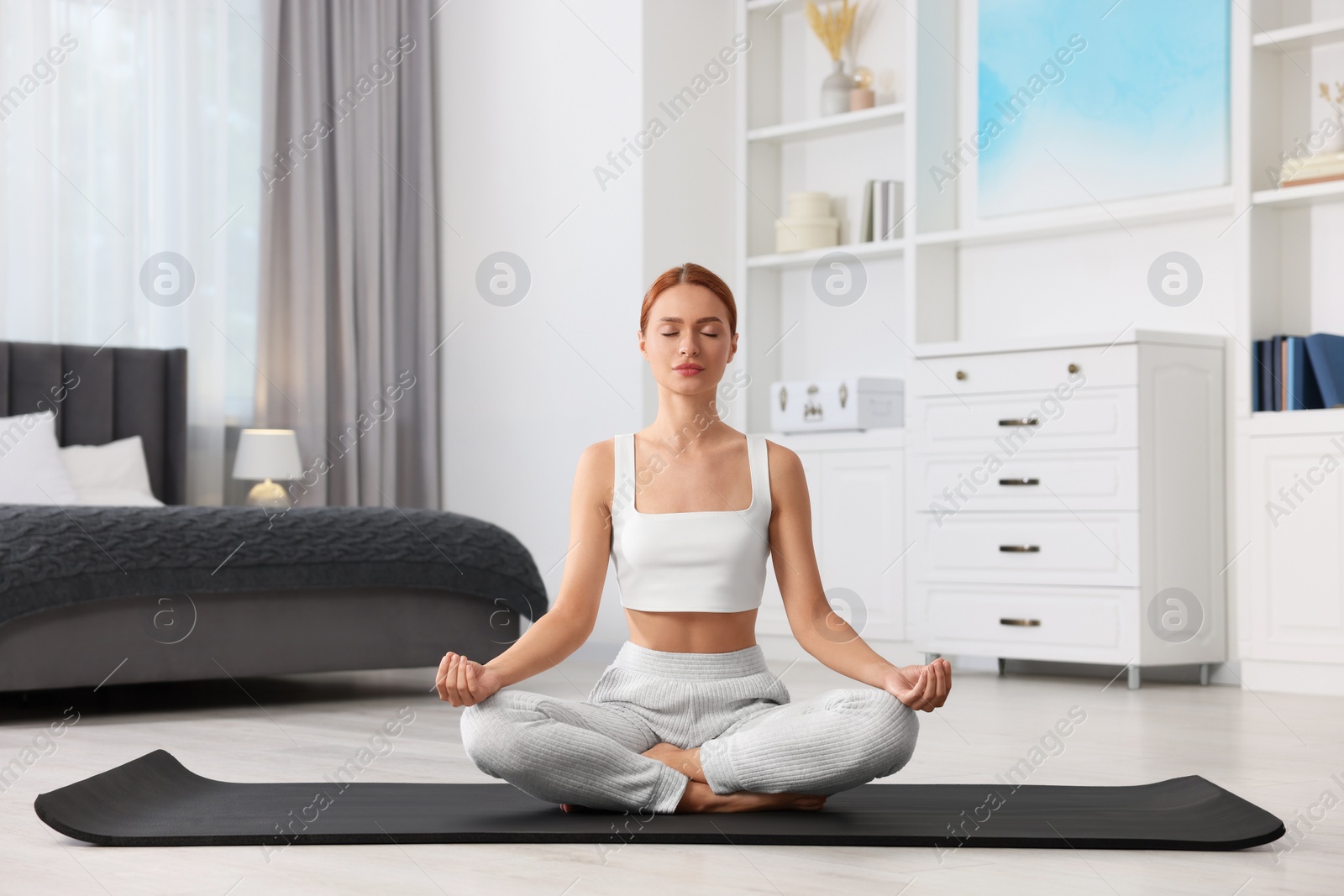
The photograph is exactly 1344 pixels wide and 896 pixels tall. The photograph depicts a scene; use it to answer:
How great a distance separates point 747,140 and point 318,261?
186 cm

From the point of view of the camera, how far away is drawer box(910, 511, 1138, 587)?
14.1ft

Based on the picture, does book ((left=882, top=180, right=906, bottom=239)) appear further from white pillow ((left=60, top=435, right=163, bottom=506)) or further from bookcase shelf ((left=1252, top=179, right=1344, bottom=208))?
white pillow ((left=60, top=435, right=163, bottom=506))

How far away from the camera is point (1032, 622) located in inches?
177

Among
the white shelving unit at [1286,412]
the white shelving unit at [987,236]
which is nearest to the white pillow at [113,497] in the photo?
the white shelving unit at [987,236]

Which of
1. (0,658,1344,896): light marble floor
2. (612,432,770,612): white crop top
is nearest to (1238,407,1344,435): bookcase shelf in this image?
(0,658,1344,896): light marble floor

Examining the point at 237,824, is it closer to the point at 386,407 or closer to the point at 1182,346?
the point at 1182,346

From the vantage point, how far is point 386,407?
6.30 meters

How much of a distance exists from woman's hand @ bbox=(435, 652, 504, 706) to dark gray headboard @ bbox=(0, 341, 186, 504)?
3.97 m

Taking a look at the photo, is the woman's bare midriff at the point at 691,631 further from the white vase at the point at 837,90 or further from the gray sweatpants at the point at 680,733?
the white vase at the point at 837,90

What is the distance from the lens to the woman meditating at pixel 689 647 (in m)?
1.95

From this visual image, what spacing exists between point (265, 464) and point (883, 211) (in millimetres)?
2533

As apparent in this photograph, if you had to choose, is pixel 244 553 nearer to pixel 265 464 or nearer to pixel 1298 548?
pixel 265 464

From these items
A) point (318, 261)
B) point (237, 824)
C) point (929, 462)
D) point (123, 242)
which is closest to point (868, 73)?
point (929, 462)

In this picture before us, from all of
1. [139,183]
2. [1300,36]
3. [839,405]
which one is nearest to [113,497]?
[139,183]
